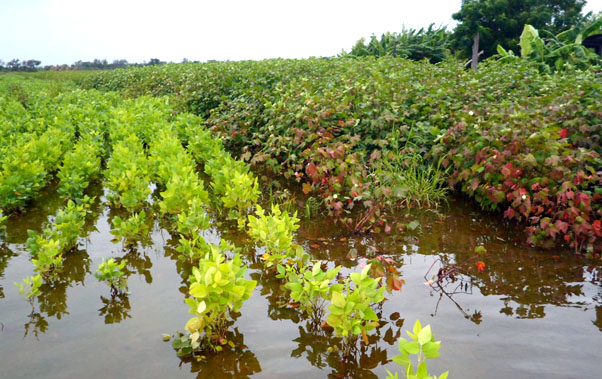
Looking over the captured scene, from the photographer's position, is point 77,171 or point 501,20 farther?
point 501,20

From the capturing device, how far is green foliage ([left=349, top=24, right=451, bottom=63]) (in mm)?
23312

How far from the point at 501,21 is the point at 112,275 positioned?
30.1 meters

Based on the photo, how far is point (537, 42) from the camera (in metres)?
14.2

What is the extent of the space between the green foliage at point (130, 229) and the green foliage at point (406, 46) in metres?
19.9

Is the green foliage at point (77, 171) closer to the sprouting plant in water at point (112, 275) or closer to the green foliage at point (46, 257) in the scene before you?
the green foliage at point (46, 257)

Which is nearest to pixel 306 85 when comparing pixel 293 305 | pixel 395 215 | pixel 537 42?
pixel 395 215

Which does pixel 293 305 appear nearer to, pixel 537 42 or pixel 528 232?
pixel 528 232

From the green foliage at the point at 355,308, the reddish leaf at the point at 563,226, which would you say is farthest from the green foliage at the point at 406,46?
the green foliage at the point at 355,308

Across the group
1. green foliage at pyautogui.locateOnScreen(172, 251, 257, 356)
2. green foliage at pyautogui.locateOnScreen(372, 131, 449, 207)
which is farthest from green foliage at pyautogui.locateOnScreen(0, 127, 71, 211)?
green foliage at pyautogui.locateOnScreen(372, 131, 449, 207)

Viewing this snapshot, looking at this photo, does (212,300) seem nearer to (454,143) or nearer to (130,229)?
(130,229)

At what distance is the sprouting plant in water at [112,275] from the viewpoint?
3451 mm

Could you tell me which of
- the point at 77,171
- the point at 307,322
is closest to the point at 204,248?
the point at 307,322

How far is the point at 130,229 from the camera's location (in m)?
4.32

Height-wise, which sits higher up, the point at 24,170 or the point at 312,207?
the point at 24,170
